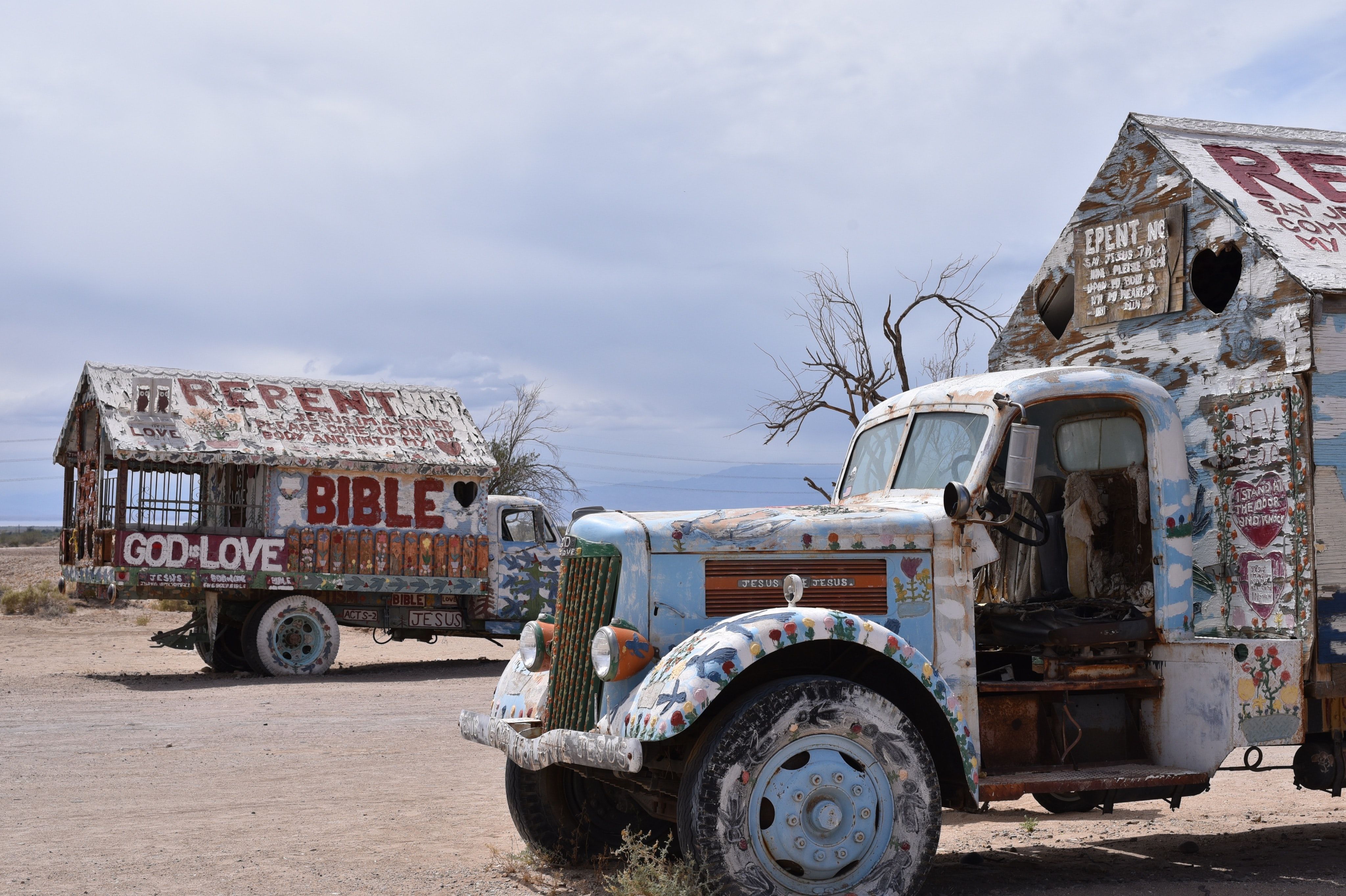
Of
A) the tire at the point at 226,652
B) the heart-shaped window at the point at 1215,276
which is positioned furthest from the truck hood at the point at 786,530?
the tire at the point at 226,652

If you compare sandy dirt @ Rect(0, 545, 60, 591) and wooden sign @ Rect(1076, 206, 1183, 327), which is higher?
wooden sign @ Rect(1076, 206, 1183, 327)

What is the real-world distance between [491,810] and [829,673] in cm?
383

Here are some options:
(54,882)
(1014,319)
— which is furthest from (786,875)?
(1014,319)

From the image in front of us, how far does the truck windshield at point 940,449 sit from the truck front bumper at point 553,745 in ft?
6.61

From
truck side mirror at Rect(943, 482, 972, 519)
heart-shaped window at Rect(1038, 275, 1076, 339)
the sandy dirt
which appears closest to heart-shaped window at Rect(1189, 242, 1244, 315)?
heart-shaped window at Rect(1038, 275, 1076, 339)

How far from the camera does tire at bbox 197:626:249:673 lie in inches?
768

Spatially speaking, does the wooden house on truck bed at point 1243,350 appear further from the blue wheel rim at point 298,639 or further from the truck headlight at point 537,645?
the blue wheel rim at point 298,639

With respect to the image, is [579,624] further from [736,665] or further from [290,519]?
[290,519]

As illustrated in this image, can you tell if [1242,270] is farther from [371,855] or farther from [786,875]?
[371,855]

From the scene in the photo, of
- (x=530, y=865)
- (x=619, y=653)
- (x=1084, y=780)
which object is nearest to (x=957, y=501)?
(x=1084, y=780)

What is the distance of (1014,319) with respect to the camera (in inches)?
334

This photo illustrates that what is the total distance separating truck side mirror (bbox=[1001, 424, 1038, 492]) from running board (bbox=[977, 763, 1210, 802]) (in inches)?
51.1

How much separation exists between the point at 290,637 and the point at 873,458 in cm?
1328

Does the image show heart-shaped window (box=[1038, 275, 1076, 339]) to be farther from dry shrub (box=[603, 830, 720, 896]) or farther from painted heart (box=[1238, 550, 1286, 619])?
dry shrub (box=[603, 830, 720, 896])
